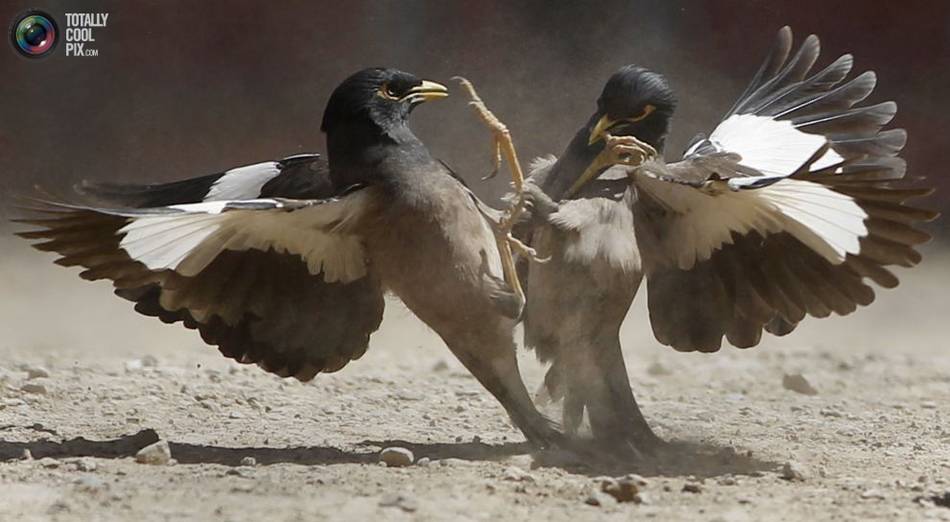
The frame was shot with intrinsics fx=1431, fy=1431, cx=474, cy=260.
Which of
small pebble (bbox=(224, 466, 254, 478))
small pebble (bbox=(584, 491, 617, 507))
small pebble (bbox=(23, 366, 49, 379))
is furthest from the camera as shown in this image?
small pebble (bbox=(23, 366, 49, 379))

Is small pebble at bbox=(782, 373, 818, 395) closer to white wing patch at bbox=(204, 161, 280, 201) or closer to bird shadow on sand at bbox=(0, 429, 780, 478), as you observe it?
bird shadow on sand at bbox=(0, 429, 780, 478)

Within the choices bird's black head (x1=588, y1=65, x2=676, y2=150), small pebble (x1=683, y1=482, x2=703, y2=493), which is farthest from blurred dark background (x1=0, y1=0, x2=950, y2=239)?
small pebble (x1=683, y1=482, x2=703, y2=493)

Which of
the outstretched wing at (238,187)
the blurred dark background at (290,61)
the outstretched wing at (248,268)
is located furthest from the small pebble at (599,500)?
the blurred dark background at (290,61)

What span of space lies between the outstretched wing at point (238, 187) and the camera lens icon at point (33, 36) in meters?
4.08

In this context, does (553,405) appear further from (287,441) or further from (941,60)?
(941,60)

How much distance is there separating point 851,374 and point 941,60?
3.85m

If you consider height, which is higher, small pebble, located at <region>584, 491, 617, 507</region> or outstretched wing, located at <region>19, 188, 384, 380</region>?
outstretched wing, located at <region>19, 188, 384, 380</region>

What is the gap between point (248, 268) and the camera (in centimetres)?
485

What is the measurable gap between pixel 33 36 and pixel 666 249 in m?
5.89

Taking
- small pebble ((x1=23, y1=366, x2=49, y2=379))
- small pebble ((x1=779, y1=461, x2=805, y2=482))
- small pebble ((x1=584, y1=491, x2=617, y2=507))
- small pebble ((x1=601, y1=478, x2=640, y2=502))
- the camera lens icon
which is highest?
the camera lens icon

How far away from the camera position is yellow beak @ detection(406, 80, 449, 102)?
4.89 metres

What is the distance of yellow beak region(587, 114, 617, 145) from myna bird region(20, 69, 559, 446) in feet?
1.59

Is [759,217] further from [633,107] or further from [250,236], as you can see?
[250,236]

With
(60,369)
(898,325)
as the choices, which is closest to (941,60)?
(898,325)
